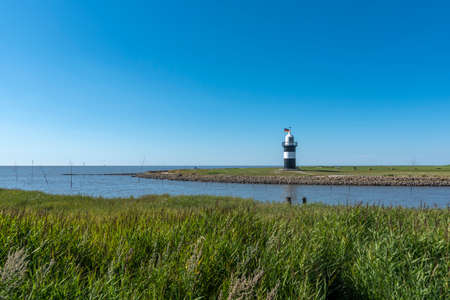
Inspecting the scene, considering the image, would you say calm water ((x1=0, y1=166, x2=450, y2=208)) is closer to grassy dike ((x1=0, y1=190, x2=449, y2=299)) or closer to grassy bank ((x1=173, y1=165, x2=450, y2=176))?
grassy dike ((x1=0, y1=190, x2=449, y2=299))

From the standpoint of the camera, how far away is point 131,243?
13.6 feet

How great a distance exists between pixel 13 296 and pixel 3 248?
154 centimetres

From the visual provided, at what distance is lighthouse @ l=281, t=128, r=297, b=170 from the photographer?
76125 mm

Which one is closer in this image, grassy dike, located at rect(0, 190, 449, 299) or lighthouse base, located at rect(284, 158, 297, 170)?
grassy dike, located at rect(0, 190, 449, 299)

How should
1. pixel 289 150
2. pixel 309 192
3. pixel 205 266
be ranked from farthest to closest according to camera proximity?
1. pixel 289 150
2. pixel 309 192
3. pixel 205 266

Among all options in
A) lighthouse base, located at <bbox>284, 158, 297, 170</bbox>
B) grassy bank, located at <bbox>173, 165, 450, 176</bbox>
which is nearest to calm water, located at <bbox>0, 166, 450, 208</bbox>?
grassy bank, located at <bbox>173, 165, 450, 176</bbox>

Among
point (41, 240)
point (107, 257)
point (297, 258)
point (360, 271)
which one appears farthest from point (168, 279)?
point (360, 271)

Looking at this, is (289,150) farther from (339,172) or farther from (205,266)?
(205,266)

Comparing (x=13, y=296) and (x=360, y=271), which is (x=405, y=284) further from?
(x=13, y=296)

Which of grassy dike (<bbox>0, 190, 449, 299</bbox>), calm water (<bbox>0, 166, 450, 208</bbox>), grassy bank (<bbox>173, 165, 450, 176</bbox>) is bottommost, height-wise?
calm water (<bbox>0, 166, 450, 208</bbox>)

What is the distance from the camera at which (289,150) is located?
7838cm

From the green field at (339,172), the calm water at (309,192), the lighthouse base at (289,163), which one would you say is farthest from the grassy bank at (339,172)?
the calm water at (309,192)

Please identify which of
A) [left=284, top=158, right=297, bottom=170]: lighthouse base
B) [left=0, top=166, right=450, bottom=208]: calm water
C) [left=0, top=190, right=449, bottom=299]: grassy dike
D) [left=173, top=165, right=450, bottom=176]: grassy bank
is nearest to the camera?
[left=0, top=190, right=449, bottom=299]: grassy dike

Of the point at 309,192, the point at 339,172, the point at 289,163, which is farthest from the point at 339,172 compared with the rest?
the point at 309,192
